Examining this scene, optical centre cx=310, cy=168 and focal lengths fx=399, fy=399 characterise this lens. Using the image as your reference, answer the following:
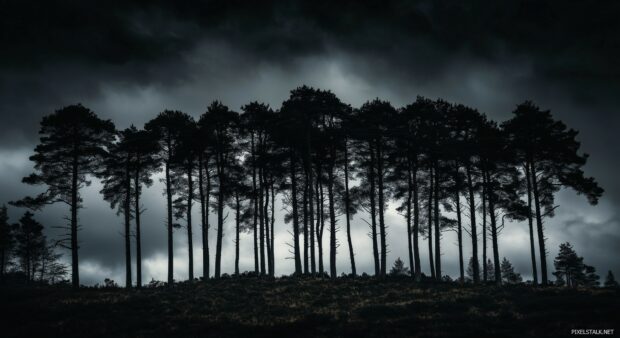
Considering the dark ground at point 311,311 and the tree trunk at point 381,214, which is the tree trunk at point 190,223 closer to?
the dark ground at point 311,311

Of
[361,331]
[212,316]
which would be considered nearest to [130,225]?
[212,316]

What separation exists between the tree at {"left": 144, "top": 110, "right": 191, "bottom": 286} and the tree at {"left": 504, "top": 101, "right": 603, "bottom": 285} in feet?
78.0

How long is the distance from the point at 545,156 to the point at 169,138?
26599mm

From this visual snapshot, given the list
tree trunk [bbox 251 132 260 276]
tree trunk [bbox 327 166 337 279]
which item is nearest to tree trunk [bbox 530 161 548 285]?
tree trunk [bbox 327 166 337 279]

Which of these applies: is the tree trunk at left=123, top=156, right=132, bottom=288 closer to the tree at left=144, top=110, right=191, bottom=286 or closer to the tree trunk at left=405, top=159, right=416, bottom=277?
the tree at left=144, top=110, right=191, bottom=286

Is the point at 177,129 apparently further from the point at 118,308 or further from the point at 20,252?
the point at 20,252

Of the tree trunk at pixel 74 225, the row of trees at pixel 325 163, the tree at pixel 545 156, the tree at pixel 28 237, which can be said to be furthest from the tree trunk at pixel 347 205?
the tree at pixel 28 237

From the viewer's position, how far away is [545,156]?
26.9m

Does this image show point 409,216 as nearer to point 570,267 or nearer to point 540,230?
point 540,230

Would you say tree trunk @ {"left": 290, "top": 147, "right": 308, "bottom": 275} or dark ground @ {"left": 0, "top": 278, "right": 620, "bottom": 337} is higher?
tree trunk @ {"left": 290, "top": 147, "right": 308, "bottom": 275}

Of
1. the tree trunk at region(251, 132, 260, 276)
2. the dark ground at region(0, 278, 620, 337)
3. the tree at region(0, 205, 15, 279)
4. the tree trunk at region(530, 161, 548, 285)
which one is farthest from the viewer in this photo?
the tree at region(0, 205, 15, 279)

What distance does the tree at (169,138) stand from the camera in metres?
29.1

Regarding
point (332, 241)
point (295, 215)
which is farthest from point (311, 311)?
point (295, 215)

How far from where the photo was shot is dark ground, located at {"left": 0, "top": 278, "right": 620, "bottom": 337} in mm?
15719
